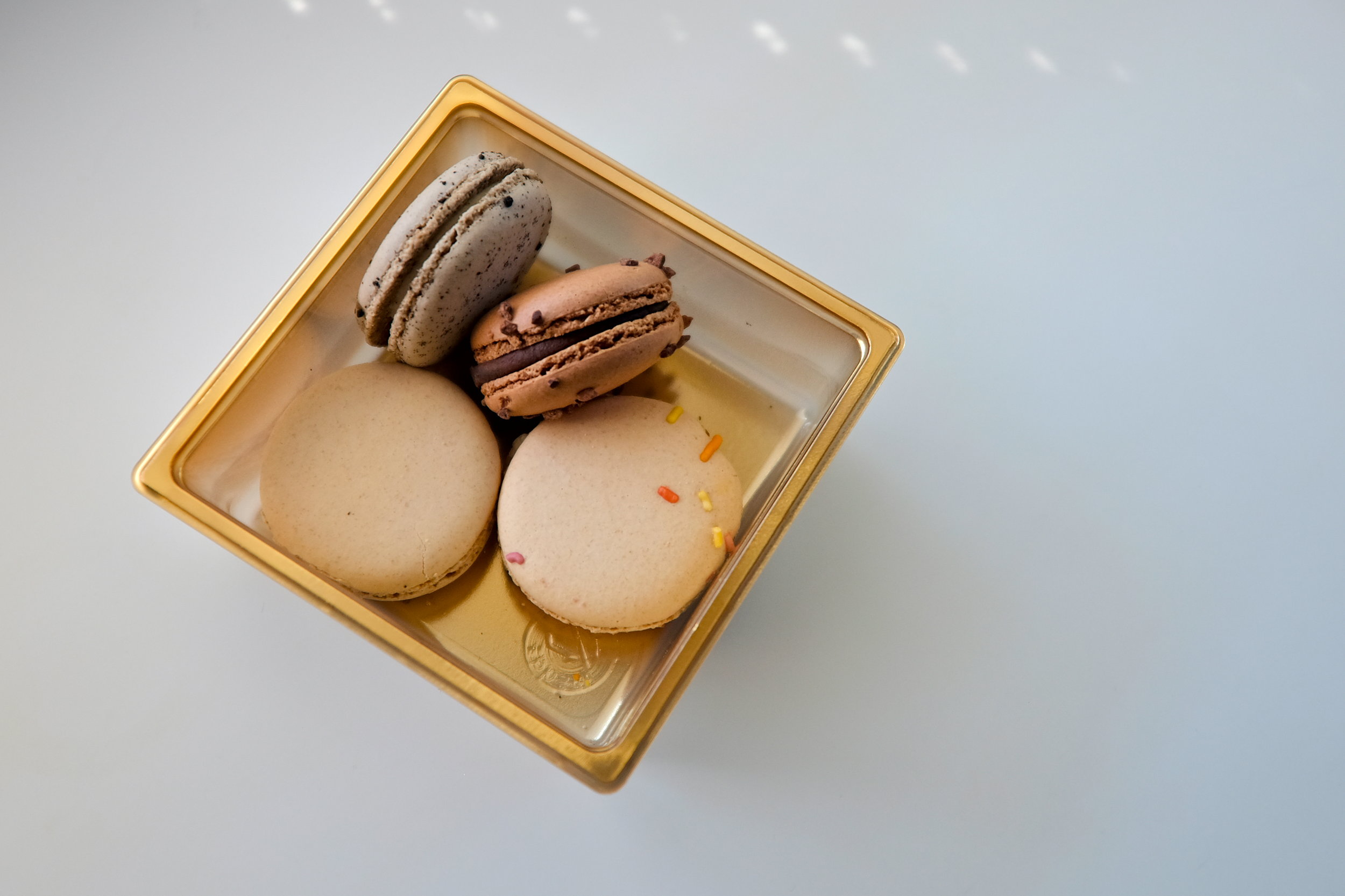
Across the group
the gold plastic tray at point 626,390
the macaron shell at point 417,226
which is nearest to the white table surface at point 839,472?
the gold plastic tray at point 626,390

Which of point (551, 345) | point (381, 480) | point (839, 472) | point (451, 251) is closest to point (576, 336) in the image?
point (551, 345)

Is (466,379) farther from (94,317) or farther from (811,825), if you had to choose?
(811,825)

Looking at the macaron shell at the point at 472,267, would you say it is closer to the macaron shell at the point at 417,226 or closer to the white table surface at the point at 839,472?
the macaron shell at the point at 417,226

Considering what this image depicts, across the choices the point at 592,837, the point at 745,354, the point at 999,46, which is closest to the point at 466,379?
the point at 745,354

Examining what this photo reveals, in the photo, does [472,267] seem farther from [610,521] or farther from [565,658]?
[565,658]

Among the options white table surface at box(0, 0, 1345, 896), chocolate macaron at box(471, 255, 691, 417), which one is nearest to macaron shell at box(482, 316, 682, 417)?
chocolate macaron at box(471, 255, 691, 417)

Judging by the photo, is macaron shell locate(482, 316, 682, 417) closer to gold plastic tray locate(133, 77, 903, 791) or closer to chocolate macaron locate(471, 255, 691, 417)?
chocolate macaron locate(471, 255, 691, 417)

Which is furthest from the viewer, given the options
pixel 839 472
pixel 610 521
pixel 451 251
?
pixel 839 472
